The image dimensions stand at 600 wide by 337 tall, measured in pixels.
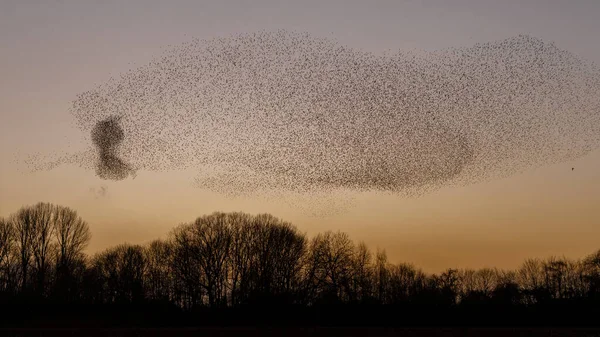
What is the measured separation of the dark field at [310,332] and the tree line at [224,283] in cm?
961

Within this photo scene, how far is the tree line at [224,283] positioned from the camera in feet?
267

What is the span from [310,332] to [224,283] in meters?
42.4

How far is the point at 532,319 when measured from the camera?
80.4 meters

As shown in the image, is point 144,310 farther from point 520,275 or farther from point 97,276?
point 520,275

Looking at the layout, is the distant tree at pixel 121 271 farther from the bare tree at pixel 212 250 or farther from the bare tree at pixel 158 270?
the bare tree at pixel 212 250

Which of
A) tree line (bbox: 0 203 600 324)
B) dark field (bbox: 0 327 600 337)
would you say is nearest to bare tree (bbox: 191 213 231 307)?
tree line (bbox: 0 203 600 324)

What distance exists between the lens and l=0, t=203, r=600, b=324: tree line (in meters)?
81.2

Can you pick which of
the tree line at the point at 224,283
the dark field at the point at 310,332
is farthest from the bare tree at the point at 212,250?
the dark field at the point at 310,332

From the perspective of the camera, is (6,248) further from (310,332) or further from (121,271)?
(310,332)

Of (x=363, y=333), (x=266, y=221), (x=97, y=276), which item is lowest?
(x=363, y=333)

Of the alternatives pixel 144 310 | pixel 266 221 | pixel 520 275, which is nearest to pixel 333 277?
pixel 266 221

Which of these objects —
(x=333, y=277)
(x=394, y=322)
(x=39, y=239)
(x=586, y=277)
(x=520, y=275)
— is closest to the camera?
(x=394, y=322)

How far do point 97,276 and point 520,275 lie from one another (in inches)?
3967

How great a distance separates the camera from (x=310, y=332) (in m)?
65.6
